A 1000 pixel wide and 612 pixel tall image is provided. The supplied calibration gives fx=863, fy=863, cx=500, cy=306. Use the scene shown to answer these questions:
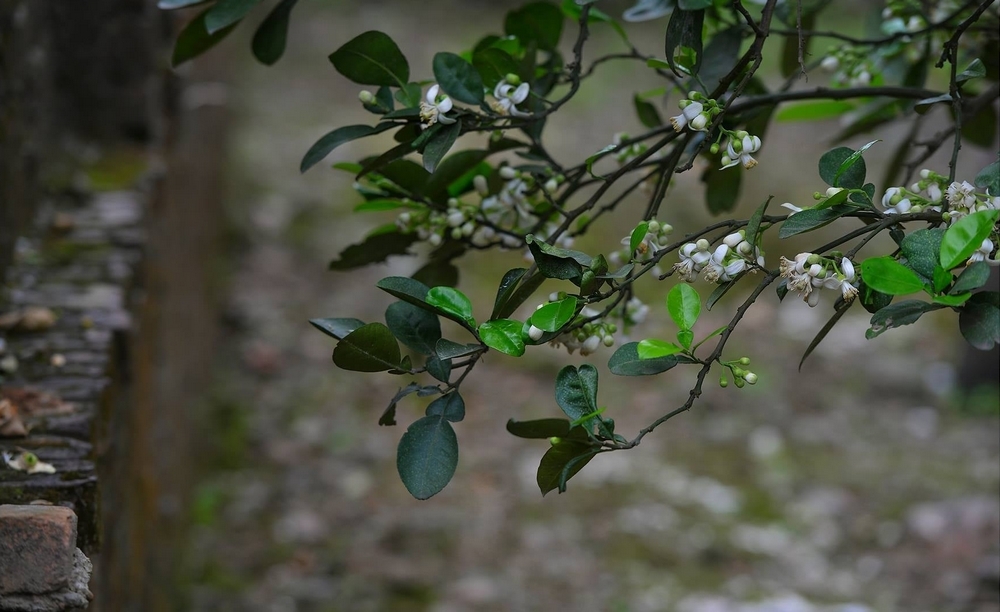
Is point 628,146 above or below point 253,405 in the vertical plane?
above

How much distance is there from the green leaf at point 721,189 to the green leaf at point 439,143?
1.46ft

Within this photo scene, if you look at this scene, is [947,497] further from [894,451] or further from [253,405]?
[253,405]

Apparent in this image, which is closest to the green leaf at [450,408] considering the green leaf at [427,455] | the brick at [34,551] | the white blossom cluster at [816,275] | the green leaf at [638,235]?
the green leaf at [427,455]

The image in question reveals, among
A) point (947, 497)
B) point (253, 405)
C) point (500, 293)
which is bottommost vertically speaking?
point (947, 497)

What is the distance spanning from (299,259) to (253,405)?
0.91 m

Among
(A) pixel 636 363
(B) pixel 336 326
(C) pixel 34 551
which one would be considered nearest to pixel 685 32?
(A) pixel 636 363

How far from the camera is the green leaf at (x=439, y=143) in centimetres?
82

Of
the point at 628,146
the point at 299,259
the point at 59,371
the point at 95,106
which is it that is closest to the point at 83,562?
the point at 59,371

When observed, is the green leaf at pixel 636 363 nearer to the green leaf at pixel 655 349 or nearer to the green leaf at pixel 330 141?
the green leaf at pixel 655 349

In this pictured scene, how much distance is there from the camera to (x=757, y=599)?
7.23 ft

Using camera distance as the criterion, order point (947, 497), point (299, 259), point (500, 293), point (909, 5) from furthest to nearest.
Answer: point (299, 259), point (947, 497), point (909, 5), point (500, 293)

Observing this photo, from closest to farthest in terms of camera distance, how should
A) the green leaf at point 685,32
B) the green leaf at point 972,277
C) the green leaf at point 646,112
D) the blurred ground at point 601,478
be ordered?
1. the green leaf at point 972,277
2. the green leaf at point 685,32
3. the green leaf at point 646,112
4. the blurred ground at point 601,478

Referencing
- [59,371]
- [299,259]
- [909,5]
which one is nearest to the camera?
[909,5]

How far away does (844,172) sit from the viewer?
2.52 ft
